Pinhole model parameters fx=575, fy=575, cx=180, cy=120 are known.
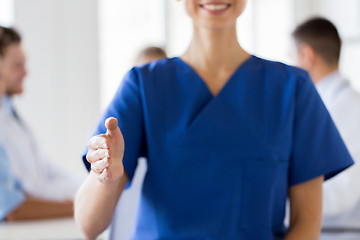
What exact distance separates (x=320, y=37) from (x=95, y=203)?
150 centimetres

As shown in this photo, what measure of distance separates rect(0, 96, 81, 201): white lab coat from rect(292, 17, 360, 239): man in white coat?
111cm

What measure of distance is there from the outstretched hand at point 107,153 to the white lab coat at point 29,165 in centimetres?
145

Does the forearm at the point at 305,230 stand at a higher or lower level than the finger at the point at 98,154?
lower

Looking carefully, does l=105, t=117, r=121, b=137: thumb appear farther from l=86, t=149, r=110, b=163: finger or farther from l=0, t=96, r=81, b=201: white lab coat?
l=0, t=96, r=81, b=201: white lab coat

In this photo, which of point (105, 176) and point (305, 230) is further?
point (305, 230)

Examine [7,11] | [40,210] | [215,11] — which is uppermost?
[215,11]

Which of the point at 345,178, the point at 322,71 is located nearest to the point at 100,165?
the point at 345,178

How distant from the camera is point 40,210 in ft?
7.17

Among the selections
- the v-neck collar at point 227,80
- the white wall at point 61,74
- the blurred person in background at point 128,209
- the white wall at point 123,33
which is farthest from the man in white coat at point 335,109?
the white wall at point 123,33

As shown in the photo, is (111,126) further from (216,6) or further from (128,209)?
(128,209)

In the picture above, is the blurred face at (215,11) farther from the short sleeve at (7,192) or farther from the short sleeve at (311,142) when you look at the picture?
the short sleeve at (7,192)

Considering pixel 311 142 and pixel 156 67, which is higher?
pixel 156 67

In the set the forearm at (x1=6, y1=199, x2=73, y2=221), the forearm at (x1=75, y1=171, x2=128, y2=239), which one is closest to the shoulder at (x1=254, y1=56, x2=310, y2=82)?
the forearm at (x1=75, y1=171, x2=128, y2=239)

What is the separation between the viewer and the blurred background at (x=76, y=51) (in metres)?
3.94
